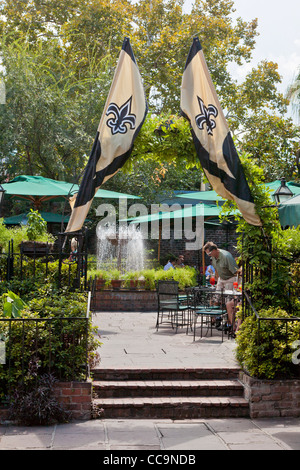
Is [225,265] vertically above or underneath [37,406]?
above

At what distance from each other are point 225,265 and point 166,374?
3798 mm

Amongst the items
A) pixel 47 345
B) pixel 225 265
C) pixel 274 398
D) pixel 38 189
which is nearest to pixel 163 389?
pixel 274 398

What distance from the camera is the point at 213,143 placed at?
6.15 metres

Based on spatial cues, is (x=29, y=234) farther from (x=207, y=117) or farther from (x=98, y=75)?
(x=98, y=75)

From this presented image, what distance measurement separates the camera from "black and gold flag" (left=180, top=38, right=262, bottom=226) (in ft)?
20.1

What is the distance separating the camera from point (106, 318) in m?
11.6

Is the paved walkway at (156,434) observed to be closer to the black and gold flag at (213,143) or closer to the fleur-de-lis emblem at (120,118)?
the black and gold flag at (213,143)

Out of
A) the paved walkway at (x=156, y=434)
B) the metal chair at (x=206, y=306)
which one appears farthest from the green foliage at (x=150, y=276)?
the paved walkway at (x=156, y=434)

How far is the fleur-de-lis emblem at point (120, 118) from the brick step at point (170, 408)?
3.00m

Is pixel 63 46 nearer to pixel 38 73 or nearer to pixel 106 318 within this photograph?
pixel 38 73
